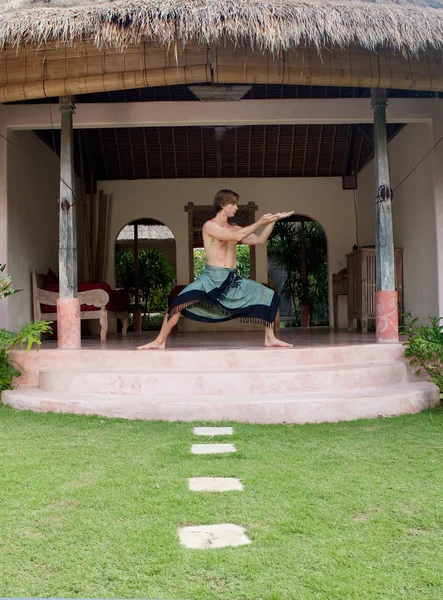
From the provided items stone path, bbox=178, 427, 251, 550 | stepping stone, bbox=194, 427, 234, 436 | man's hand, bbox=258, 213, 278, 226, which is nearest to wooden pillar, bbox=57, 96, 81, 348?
man's hand, bbox=258, 213, 278, 226

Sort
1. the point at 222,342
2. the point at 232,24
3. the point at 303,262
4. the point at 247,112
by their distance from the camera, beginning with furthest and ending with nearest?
the point at 303,262 < the point at 247,112 < the point at 222,342 < the point at 232,24

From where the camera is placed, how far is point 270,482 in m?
2.84

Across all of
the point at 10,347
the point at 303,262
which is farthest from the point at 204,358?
the point at 303,262

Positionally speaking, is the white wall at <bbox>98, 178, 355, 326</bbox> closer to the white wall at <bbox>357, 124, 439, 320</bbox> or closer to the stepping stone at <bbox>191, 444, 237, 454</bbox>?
the white wall at <bbox>357, 124, 439, 320</bbox>

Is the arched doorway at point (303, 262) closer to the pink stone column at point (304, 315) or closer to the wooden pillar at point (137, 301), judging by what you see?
the pink stone column at point (304, 315)

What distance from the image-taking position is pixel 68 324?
218 inches

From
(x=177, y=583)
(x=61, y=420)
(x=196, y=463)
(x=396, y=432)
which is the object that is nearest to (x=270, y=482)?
(x=196, y=463)

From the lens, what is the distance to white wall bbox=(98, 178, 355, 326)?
34.4 ft

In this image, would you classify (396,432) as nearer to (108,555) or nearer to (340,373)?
(340,373)

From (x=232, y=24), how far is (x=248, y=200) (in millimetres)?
5826

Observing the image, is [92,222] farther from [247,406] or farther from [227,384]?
[247,406]

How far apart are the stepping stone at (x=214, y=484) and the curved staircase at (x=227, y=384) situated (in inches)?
53.3

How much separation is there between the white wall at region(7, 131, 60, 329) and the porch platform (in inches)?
68.0

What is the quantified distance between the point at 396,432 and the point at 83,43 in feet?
12.6
